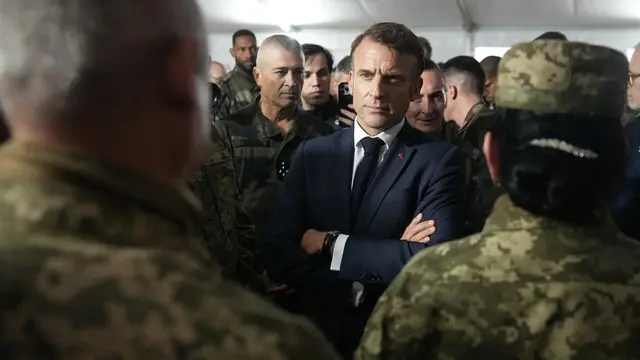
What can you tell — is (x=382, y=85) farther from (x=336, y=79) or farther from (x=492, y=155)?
(x=336, y=79)

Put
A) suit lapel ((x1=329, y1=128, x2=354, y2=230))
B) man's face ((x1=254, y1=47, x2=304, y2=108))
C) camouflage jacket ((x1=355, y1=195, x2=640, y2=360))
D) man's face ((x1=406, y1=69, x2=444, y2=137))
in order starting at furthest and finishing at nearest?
man's face ((x1=254, y1=47, x2=304, y2=108)) → man's face ((x1=406, y1=69, x2=444, y2=137)) → suit lapel ((x1=329, y1=128, x2=354, y2=230)) → camouflage jacket ((x1=355, y1=195, x2=640, y2=360))

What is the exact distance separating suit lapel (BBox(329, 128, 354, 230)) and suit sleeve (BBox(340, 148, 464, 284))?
0.30 feet

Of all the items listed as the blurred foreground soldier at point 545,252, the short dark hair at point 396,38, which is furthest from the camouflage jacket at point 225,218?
the blurred foreground soldier at point 545,252

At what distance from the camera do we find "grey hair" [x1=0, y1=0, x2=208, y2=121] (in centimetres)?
75

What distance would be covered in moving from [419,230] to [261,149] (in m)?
1.11

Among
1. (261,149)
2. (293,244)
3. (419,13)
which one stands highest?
(419,13)

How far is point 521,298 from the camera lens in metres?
1.17

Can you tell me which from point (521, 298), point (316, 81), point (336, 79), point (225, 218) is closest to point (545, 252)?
point (521, 298)

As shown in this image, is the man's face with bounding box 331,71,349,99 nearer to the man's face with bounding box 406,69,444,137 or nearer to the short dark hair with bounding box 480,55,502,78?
the short dark hair with bounding box 480,55,502,78

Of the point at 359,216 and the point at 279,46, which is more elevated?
the point at 279,46

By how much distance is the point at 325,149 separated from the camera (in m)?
2.01

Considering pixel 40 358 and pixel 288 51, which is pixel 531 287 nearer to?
pixel 40 358

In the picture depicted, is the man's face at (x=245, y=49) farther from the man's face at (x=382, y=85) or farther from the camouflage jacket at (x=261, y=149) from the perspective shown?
the man's face at (x=382, y=85)

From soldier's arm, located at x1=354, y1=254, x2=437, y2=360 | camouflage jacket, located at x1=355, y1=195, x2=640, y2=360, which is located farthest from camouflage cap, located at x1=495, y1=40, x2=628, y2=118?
soldier's arm, located at x1=354, y1=254, x2=437, y2=360
